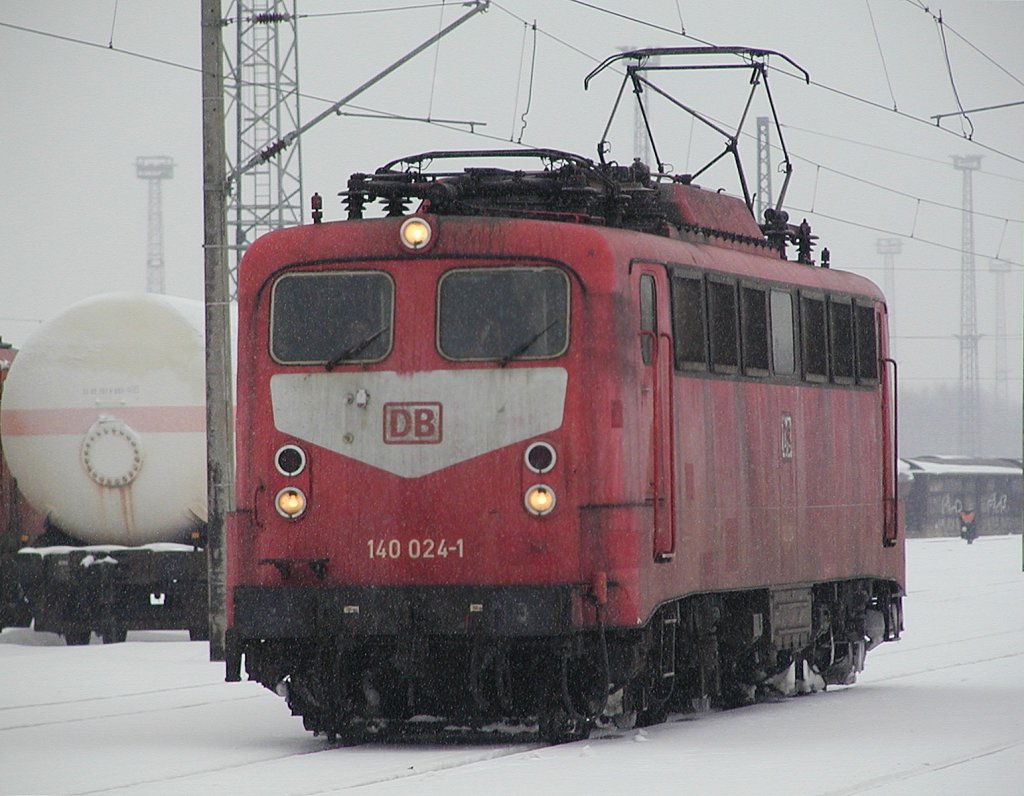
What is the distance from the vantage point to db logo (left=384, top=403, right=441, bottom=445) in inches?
515

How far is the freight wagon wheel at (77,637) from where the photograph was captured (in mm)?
24547

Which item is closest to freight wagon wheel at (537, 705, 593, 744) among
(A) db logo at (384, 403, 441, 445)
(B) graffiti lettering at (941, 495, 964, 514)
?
(A) db logo at (384, 403, 441, 445)

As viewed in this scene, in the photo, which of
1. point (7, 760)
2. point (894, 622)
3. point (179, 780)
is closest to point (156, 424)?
point (894, 622)

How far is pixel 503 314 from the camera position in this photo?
13.2 m

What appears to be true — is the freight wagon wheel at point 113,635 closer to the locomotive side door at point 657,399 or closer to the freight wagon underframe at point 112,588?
the freight wagon underframe at point 112,588

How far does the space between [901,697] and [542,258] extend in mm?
5363

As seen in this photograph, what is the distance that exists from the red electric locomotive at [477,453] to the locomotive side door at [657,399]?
0.07 ft

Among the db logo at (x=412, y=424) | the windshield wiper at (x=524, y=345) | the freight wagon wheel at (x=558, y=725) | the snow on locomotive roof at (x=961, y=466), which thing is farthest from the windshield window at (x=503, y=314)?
the snow on locomotive roof at (x=961, y=466)

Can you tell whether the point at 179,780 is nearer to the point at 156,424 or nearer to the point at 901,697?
the point at 901,697

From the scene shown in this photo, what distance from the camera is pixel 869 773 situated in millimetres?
11414

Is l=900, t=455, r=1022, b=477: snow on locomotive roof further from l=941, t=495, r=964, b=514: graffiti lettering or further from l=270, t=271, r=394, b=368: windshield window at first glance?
l=270, t=271, r=394, b=368: windshield window

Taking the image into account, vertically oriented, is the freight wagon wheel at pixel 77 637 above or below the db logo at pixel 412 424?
below

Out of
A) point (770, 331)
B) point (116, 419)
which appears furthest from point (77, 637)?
point (770, 331)

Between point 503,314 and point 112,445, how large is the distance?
1146cm
